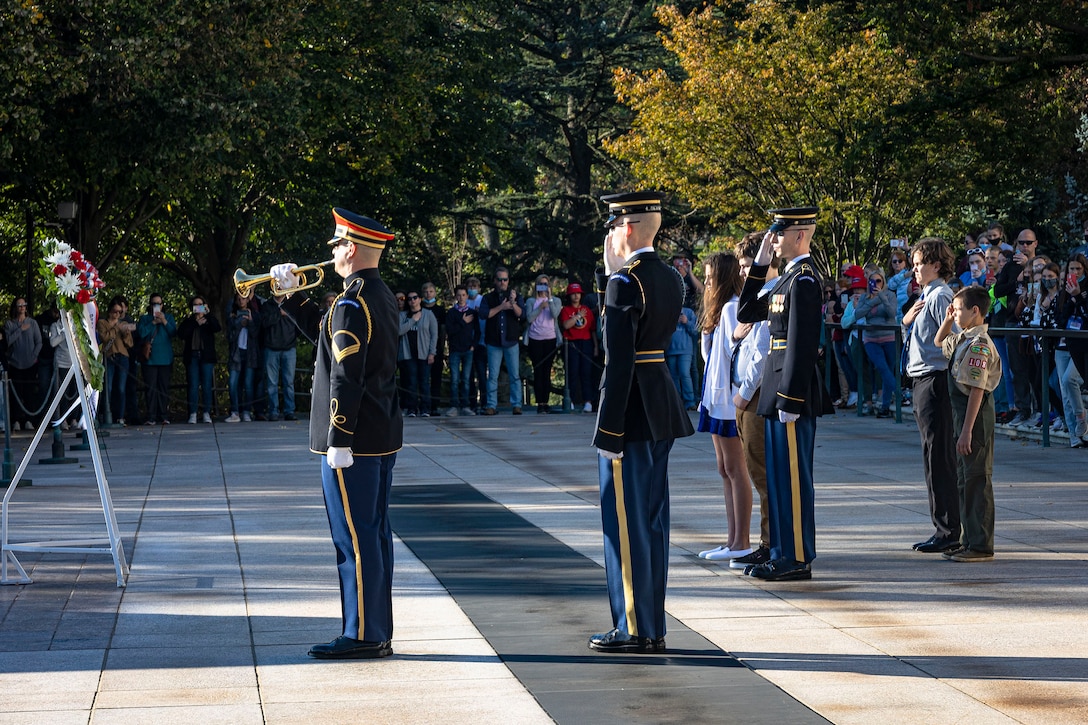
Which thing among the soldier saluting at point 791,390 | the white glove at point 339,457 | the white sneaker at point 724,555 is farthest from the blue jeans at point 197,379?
the white glove at point 339,457

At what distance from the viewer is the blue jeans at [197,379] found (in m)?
20.6

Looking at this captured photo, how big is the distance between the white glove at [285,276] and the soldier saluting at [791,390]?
9.07ft

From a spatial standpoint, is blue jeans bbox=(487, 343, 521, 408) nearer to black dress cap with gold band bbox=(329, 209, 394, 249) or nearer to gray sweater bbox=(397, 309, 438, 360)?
gray sweater bbox=(397, 309, 438, 360)

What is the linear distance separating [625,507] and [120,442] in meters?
12.4

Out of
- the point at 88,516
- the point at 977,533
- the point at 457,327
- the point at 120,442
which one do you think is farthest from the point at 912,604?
the point at 457,327

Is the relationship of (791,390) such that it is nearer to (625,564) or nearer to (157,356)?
(625,564)

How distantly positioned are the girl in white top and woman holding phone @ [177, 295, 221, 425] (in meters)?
12.9

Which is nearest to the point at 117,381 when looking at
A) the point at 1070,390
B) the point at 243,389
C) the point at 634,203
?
the point at 243,389

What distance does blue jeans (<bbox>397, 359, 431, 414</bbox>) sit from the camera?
2061 cm

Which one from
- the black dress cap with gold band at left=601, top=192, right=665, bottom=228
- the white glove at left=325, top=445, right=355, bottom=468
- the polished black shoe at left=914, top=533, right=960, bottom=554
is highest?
the black dress cap with gold band at left=601, top=192, right=665, bottom=228

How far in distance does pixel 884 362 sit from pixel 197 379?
971 centimetres

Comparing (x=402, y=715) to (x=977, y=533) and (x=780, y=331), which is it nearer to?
(x=780, y=331)

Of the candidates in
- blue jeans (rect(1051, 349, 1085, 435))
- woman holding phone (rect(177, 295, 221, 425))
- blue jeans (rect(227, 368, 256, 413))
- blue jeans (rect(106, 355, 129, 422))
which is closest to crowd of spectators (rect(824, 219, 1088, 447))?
blue jeans (rect(1051, 349, 1085, 435))

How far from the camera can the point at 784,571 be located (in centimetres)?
803
